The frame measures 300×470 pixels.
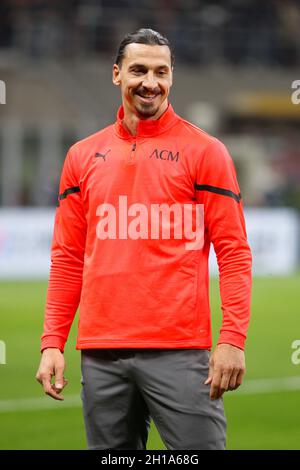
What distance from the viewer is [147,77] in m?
4.72

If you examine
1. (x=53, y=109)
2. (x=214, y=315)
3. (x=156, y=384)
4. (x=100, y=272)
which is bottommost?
(x=214, y=315)

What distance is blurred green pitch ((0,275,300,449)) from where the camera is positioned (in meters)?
8.79

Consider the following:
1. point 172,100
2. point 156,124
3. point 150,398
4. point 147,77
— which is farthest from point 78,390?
point 172,100

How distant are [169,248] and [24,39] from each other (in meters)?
26.7

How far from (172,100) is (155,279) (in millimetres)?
29056

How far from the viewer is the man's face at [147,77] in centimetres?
471

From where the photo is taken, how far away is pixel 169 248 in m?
4.70

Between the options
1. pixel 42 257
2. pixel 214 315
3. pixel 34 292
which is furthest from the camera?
pixel 42 257

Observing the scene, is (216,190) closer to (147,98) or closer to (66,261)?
(147,98)

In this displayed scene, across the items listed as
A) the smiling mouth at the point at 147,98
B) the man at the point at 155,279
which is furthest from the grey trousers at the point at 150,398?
the smiling mouth at the point at 147,98

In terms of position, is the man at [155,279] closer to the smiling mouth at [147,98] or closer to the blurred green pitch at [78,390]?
the smiling mouth at [147,98]
